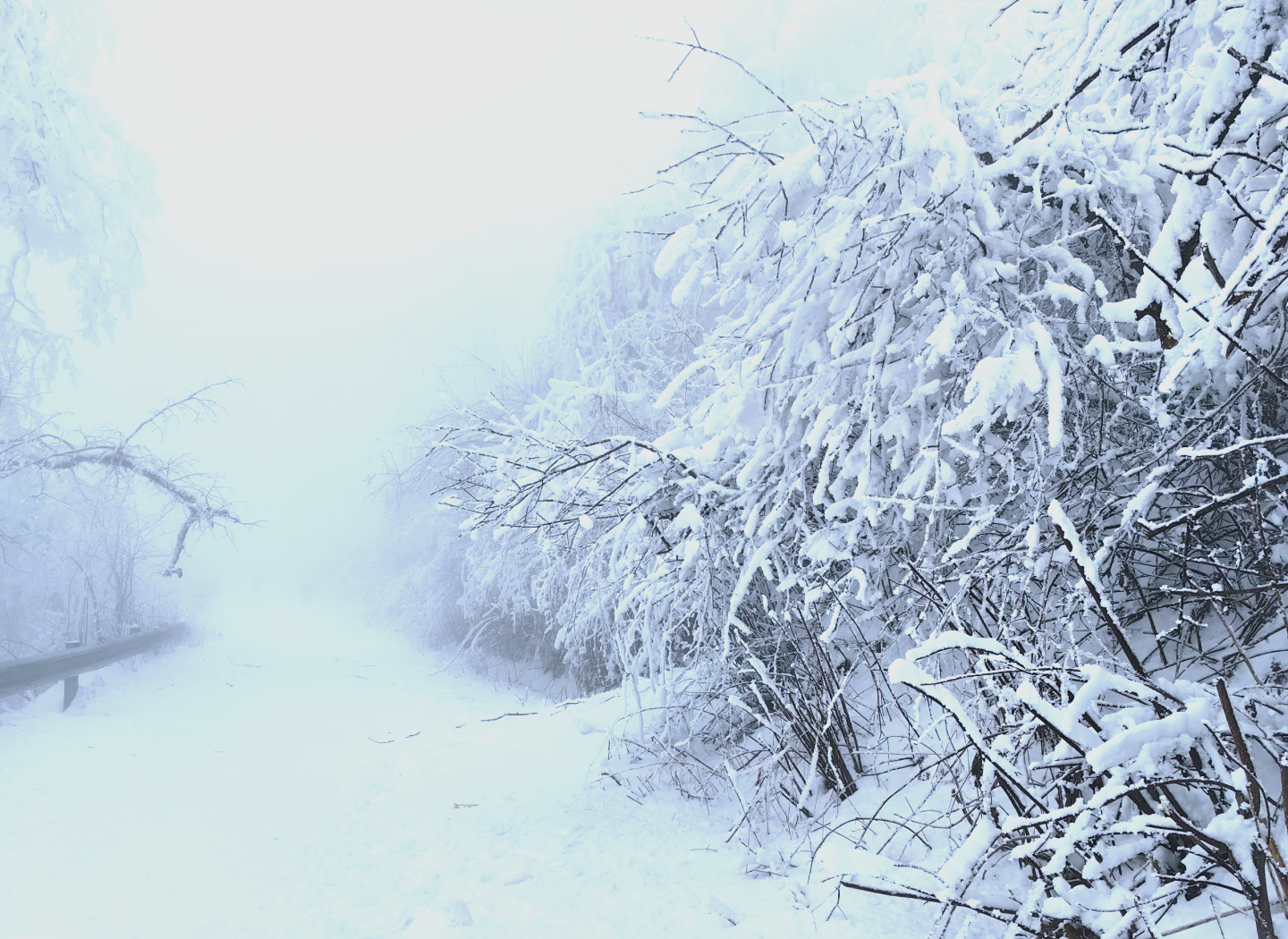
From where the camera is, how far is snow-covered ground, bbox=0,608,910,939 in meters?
2.38

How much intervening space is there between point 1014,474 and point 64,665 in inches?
334

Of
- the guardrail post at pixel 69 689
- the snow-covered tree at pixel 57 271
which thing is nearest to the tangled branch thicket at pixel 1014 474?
the guardrail post at pixel 69 689

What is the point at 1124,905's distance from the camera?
3.99 ft

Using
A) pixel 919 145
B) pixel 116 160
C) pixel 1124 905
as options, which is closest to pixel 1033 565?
pixel 1124 905

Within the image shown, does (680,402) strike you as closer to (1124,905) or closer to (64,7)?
(1124,905)

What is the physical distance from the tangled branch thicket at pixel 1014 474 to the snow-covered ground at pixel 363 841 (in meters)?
0.44

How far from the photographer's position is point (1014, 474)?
92.7 inches

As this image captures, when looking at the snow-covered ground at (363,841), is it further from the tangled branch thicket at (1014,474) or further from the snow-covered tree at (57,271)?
the snow-covered tree at (57,271)

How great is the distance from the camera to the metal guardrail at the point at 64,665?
6332 millimetres

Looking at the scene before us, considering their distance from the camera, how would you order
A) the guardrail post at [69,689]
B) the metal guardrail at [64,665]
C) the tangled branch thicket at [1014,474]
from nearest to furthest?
the tangled branch thicket at [1014,474] → the metal guardrail at [64,665] → the guardrail post at [69,689]

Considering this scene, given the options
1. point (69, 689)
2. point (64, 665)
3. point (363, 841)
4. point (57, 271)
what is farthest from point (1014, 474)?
point (57, 271)

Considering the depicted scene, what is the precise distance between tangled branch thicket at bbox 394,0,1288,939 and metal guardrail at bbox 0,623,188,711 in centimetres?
552

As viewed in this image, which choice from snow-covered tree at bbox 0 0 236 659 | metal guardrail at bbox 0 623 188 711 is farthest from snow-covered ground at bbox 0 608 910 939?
snow-covered tree at bbox 0 0 236 659

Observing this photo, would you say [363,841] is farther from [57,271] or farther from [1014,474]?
[57,271]
